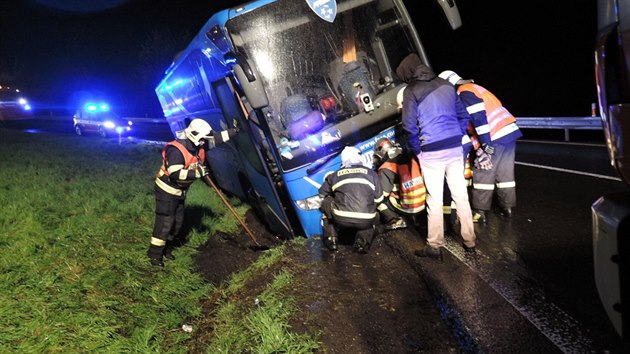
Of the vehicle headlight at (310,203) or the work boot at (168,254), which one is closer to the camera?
the vehicle headlight at (310,203)

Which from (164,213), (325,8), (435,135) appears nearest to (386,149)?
(435,135)

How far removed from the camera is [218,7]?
26250mm

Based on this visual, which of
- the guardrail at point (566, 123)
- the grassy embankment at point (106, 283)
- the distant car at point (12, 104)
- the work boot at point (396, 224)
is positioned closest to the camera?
the grassy embankment at point (106, 283)

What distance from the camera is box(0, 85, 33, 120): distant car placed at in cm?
2177

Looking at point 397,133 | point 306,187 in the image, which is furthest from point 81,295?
point 397,133

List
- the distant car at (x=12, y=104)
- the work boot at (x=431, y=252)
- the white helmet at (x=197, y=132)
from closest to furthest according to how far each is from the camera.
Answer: the work boot at (x=431, y=252) → the white helmet at (x=197, y=132) → the distant car at (x=12, y=104)

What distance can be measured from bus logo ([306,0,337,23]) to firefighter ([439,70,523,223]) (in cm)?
150

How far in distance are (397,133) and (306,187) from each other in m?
1.28

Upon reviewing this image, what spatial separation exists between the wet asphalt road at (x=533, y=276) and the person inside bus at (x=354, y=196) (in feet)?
1.57

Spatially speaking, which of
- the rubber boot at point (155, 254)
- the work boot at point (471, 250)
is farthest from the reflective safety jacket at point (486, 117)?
the rubber boot at point (155, 254)

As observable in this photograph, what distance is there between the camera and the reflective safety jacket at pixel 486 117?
4.30 m

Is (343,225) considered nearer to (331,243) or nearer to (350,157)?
(331,243)

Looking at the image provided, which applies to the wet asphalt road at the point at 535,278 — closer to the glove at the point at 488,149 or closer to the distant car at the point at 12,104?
the glove at the point at 488,149

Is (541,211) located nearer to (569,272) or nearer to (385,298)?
(569,272)
